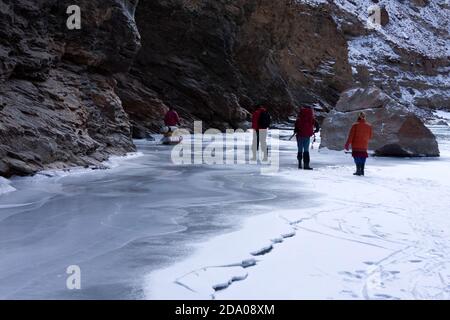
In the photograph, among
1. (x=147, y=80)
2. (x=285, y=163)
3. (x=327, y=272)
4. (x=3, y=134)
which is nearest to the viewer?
(x=327, y=272)

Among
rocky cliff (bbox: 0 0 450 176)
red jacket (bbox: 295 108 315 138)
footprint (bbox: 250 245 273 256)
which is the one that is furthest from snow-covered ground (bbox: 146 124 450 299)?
rocky cliff (bbox: 0 0 450 176)

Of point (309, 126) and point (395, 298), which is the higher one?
point (309, 126)

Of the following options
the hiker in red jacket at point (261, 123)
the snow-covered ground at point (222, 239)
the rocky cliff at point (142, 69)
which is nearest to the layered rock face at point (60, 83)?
the rocky cliff at point (142, 69)

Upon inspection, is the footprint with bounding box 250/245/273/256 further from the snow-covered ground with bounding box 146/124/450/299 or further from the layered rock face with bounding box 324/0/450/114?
the layered rock face with bounding box 324/0/450/114

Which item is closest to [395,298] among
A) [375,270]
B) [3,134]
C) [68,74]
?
[375,270]

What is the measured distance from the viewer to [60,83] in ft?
38.0

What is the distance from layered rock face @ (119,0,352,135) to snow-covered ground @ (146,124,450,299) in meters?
16.7

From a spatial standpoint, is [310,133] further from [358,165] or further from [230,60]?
[230,60]

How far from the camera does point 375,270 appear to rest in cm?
366

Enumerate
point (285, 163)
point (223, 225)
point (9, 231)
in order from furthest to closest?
1. point (285, 163)
2. point (223, 225)
3. point (9, 231)

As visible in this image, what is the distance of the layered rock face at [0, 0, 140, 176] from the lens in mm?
8758

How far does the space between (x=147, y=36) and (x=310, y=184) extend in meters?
23.2
